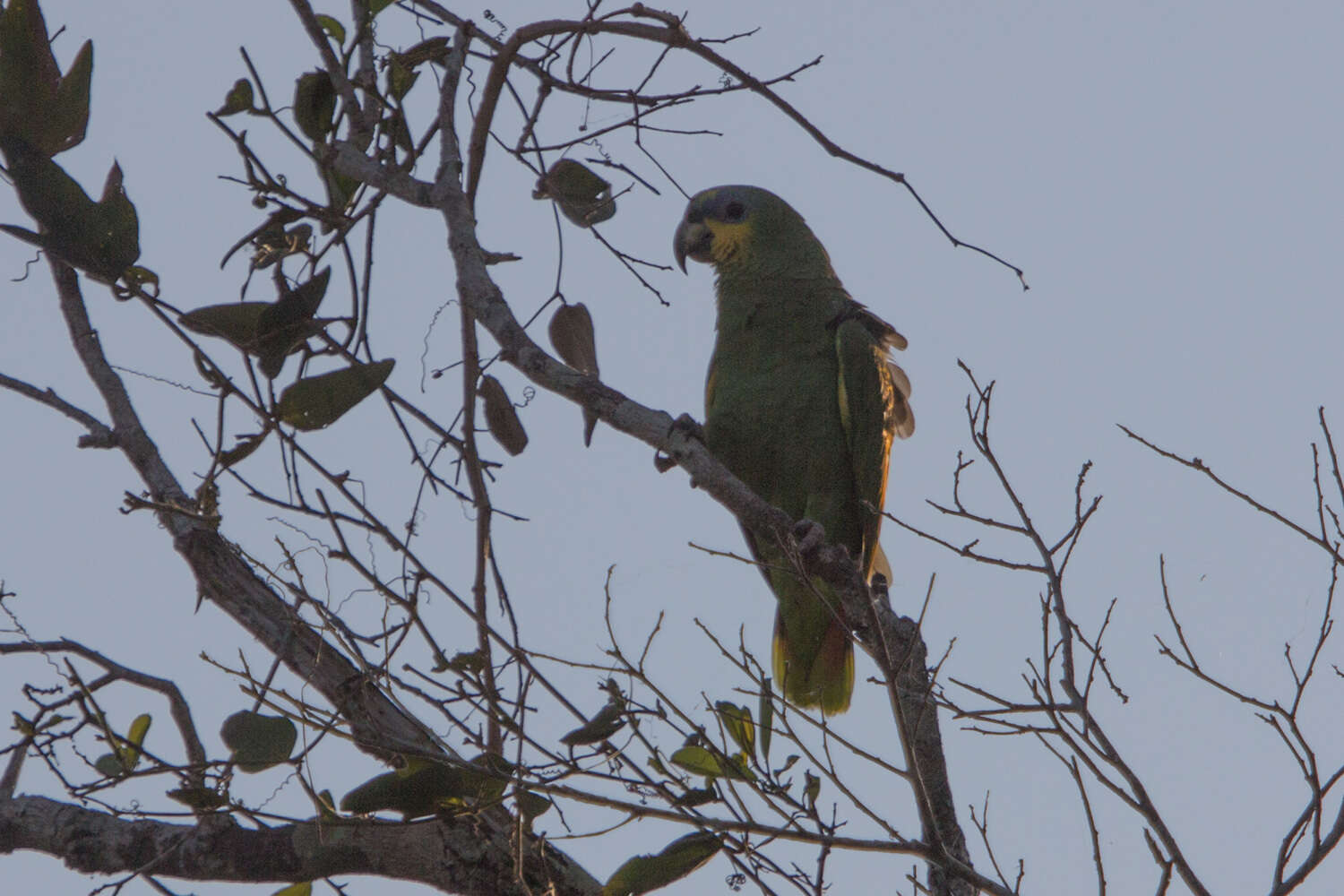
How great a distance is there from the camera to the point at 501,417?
285 cm

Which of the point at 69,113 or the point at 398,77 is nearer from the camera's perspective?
the point at 69,113

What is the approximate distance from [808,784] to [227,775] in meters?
1.11

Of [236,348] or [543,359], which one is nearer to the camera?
[236,348]

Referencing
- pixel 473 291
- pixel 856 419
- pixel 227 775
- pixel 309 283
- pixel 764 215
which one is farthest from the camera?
pixel 764 215

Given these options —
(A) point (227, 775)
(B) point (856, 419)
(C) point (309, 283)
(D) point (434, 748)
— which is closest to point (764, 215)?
(B) point (856, 419)

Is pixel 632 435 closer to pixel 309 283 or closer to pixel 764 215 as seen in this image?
pixel 309 283

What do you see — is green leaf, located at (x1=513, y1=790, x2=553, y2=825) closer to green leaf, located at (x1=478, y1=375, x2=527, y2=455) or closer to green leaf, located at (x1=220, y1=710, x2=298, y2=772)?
green leaf, located at (x1=220, y1=710, x2=298, y2=772)

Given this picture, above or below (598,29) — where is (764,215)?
above

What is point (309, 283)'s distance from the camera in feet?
7.84

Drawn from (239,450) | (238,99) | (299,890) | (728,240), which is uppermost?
(728,240)

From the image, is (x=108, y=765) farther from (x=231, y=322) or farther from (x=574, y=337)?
(x=574, y=337)

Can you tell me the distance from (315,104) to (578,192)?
65 cm

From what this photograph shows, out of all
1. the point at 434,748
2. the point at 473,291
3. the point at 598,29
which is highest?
the point at 598,29

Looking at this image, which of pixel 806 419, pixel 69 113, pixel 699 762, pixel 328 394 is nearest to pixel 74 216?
pixel 69 113
